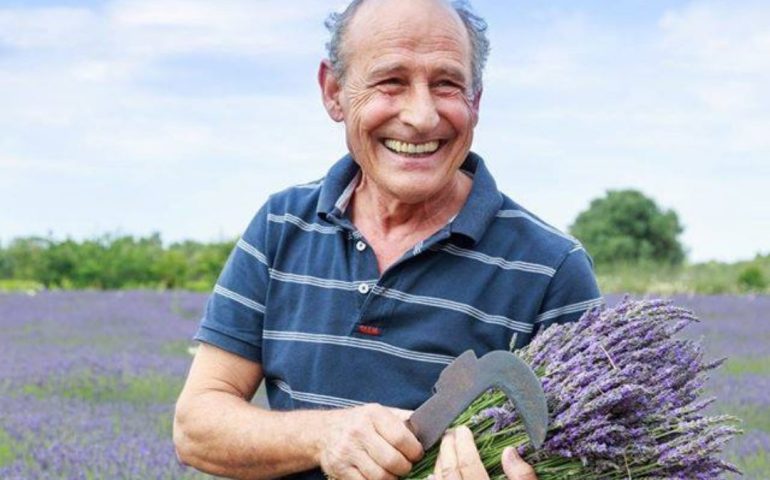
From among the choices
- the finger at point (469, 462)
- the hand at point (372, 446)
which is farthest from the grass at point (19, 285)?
the finger at point (469, 462)

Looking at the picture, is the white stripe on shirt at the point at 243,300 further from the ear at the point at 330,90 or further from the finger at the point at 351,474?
the finger at the point at 351,474

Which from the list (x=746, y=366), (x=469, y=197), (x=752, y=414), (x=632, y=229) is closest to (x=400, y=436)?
(x=469, y=197)

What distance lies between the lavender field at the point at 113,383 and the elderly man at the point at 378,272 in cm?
191

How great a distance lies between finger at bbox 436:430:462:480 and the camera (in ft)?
7.47

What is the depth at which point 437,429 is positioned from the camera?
233 cm

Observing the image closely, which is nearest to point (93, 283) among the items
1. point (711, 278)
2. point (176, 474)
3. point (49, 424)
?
point (711, 278)

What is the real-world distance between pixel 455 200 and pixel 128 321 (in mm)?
10037

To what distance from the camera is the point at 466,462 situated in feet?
7.43

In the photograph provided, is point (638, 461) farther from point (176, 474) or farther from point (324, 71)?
point (176, 474)

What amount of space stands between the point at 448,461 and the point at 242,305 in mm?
895

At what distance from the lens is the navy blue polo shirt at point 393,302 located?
9.18ft

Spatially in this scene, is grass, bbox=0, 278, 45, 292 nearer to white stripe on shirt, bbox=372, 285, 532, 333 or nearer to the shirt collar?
the shirt collar

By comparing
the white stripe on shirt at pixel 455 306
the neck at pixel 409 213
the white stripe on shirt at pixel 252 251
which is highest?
the neck at pixel 409 213

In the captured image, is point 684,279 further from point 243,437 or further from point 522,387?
point 522,387
